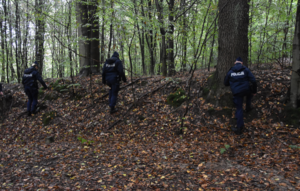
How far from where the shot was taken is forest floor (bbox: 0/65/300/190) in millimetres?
3270

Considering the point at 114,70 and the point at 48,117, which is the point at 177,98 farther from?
the point at 48,117

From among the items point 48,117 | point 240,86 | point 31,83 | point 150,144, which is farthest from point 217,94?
point 31,83

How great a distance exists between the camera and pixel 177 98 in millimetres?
6855

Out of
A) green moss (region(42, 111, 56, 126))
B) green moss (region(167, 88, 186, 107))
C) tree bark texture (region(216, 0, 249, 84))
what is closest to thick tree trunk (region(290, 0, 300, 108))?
tree bark texture (region(216, 0, 249, 84))

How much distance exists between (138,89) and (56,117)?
3739 mm

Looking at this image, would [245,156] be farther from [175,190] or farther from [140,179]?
[140,179]

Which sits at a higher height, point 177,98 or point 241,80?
point 241,80

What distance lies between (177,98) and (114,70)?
8.72 ft

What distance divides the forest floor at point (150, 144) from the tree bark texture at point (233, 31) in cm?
125

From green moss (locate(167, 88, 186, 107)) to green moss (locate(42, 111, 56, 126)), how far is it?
5.05 m

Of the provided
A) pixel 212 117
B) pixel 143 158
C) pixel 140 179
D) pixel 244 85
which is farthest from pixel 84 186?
pixel 244 85

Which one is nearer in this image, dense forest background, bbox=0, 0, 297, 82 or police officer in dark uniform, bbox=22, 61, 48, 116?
police officer in dark uniform, bbox=22, 61, 48, 116

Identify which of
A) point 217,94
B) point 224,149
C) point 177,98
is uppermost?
point 217,94

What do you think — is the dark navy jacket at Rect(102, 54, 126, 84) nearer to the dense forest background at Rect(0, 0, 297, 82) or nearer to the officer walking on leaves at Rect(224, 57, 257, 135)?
the dense forest background at Rect(0, 0, 297, 82)
